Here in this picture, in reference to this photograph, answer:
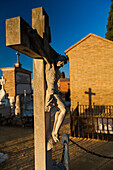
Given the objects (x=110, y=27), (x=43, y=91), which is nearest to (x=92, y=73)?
(x=43, y=91)

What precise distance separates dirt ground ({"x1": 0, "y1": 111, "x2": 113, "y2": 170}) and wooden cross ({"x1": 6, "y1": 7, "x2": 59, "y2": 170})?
225cm

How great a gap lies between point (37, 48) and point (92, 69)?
10.2 m

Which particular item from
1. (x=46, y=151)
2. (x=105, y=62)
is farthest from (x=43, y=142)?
(x=105, y=62)

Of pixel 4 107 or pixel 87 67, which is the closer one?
pixel 4 107

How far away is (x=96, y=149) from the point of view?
498 cm

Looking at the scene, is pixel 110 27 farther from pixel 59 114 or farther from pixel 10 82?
pixel 59 114

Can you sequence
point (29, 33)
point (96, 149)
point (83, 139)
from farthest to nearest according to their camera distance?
1. point (83, 139)
2. point (96, 149)
3. point (29, 33)

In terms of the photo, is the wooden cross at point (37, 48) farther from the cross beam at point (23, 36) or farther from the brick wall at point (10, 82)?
the brick wall at point (10, 82)

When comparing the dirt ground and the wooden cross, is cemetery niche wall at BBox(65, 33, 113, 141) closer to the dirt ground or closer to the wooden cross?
the dirt ground

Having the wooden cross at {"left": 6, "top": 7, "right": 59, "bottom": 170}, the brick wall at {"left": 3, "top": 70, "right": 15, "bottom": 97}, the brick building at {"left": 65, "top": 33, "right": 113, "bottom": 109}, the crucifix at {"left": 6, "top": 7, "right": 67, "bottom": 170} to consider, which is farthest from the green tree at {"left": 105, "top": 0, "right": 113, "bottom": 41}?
the wooden cross at {"left": 6, "top": 7, "right": 59, "bottom": 170}

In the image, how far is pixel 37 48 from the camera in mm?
1911

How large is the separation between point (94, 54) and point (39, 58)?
10166mm

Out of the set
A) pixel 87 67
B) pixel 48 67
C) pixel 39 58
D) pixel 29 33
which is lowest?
pixel 48 67

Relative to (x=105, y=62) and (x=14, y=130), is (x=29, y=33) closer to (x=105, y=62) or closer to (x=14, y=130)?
(x=14, y=130)
